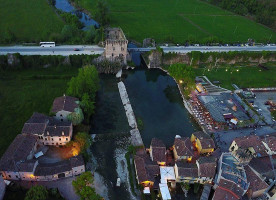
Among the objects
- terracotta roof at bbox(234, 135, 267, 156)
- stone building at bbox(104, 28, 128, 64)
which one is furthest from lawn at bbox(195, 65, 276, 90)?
stone building at bbox(104, 28, 128, 64)

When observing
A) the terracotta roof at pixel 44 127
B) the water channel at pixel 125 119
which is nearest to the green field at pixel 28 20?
the water channel at pixel 125 119

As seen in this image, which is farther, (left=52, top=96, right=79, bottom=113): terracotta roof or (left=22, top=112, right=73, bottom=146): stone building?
(left=52, top=96, right=79, bottom=113): terracotta roof

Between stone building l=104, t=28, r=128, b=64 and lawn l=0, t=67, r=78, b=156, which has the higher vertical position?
stone building l=104, t=28, r=128, b=64

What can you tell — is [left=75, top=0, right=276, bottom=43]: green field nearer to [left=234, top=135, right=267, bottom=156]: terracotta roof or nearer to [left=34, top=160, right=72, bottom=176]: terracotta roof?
[left=234, top=135, right=267, bottom=156]: terracotta roof

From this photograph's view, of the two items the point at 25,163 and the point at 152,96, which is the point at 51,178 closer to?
the point at 25,163

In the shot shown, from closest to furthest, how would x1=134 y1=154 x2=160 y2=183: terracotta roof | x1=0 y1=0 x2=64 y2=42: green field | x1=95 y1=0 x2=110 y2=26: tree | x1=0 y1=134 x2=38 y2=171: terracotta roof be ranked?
x1=0 y1=134 x2=38 y2=171: terracotta roof < x1=134 y1=154 x2=160 y2=183: terracotta roof < x1=0 y1=0 x2=64 y2=42: green field < x1=95 y1=0 x2=110 y2=26: tree

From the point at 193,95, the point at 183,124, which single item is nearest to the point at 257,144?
the point at 183,124

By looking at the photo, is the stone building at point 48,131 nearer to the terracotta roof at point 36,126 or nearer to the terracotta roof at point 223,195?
the terracotta roof at point 36,126
